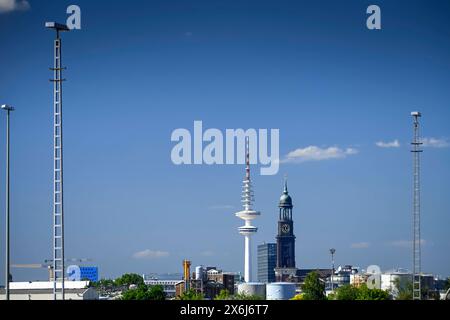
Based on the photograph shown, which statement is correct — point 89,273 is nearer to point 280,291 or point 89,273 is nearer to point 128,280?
point 128,280

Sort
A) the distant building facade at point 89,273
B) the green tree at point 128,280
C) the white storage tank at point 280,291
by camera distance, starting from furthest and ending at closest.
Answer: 1. the distant building facade at point 89,273
2. the green tree at point 128,280
3. the white storage tank at point 280,291

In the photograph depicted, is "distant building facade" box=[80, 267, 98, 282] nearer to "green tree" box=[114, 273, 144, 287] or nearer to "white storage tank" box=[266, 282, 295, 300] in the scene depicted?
"green tree" box=[114, 273, 144, 287]

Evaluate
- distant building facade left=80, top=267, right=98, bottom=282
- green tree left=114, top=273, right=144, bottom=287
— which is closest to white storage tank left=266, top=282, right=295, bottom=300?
green tree left=114, top=273, right=144, bottom=287

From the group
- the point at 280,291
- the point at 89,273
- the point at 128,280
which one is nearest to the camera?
the point at 280,291

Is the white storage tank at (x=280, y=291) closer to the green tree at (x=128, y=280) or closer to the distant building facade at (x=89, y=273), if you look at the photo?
the green tree at (x=128, y=280)

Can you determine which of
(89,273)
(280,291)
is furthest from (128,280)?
(89,273)

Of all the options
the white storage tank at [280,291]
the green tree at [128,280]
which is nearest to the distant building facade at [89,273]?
the green tree at [128,280]

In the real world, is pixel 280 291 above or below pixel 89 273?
above

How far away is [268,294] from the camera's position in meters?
86.4

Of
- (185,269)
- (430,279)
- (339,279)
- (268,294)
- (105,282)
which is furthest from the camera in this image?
(339,279)

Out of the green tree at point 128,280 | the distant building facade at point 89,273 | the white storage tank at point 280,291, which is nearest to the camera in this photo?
the white storage tank at point 280,291
